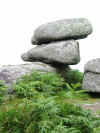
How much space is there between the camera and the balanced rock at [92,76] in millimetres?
9805

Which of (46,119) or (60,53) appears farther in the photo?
(60,53)

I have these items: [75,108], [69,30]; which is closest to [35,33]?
[69,30]

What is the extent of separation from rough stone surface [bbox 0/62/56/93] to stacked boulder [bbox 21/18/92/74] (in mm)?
809

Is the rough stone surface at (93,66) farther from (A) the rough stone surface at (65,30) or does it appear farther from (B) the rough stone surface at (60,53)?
(A) the rough stone surface at (65,30)

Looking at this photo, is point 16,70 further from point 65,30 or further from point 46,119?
point 46,119

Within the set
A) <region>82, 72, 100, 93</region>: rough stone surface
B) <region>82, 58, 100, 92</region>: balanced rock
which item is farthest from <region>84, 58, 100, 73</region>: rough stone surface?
<region>82, 72, 100, 93</region>: rough stone surface

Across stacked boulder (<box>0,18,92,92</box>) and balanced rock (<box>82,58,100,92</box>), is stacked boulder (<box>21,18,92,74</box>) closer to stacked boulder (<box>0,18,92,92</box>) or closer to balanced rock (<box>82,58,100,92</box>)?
stacked boulder (<box>0,18,92,92</box>)

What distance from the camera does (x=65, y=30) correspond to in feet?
36.2

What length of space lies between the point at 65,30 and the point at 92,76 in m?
2.78

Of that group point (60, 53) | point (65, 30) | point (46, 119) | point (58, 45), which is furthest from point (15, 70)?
point (46, 119)

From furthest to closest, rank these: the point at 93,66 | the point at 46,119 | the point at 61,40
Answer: the point at 61,40 → the point at 93,66 → the point at 46,119

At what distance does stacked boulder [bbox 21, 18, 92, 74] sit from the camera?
1082 cm

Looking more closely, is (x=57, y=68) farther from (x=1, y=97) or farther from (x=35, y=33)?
(x=1, y=97)

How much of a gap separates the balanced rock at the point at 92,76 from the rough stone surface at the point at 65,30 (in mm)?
1986
